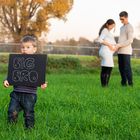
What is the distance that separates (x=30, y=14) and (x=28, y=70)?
38.5 metres

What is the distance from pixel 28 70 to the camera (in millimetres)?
6461

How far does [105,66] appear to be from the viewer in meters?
13.4

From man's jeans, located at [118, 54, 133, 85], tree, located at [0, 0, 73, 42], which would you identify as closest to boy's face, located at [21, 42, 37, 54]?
man's jeans, located at [118, 54, 133, 85]

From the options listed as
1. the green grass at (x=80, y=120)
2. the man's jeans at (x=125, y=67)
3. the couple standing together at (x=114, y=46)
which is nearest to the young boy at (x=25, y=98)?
the green grass at (x=80, y=120)

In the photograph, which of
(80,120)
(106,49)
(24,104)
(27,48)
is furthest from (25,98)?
(106,49)

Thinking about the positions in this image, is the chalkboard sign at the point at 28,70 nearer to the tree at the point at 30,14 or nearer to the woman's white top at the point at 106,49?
the woman's white top at the point at 106,49

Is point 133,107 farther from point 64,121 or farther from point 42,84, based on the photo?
point 42,84

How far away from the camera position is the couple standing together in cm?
1333

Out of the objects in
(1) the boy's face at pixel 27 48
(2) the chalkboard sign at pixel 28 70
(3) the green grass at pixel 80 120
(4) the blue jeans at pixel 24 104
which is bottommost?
(3) the green grass at pixel 80 120

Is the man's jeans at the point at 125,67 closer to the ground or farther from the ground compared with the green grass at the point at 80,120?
farther from the ground

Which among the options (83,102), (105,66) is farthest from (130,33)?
(83,102)

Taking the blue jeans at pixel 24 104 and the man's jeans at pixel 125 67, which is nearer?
the blue jeans at pixel 24 104

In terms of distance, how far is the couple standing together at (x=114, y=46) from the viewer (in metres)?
13.3

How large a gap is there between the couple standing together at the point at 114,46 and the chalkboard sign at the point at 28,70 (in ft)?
22.5
